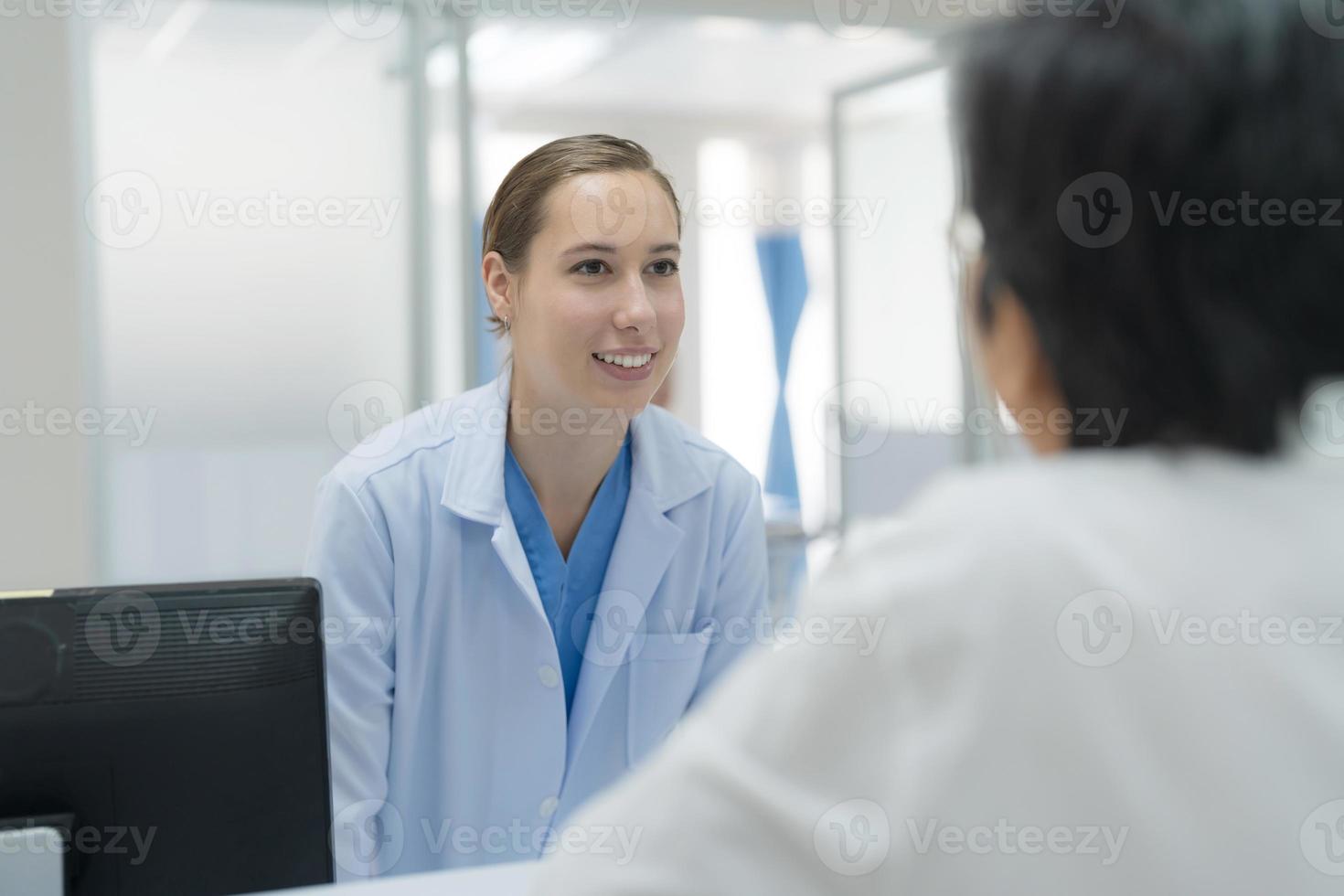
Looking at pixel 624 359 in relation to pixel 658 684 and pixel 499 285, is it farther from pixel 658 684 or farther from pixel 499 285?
pixel 658 684

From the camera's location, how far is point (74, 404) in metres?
3.51

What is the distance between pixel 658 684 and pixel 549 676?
19 cm

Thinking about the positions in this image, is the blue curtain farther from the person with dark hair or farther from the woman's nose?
the person with dark hair

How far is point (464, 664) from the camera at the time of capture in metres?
2.09

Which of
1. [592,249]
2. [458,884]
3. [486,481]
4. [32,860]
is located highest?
[592,249]

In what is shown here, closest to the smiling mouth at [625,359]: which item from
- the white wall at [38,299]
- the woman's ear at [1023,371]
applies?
the woman's ear at [1023,371]

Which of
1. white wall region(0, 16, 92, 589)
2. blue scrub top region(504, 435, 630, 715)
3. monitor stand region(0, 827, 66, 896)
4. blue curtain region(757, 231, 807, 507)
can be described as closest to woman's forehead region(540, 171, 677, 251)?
blue scrub top region(504, 435, 630, 715)

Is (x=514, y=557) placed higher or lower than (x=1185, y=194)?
lower

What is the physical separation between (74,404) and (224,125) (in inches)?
35.0

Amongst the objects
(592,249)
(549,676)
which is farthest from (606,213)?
(549,676)

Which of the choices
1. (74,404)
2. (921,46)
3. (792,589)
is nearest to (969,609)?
(74,404)

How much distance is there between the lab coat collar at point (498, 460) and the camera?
6.93ft

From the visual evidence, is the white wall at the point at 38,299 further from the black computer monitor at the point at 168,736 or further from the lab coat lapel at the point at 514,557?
the black computer monitor at the point at 168,736

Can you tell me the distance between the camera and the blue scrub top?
2.19m
